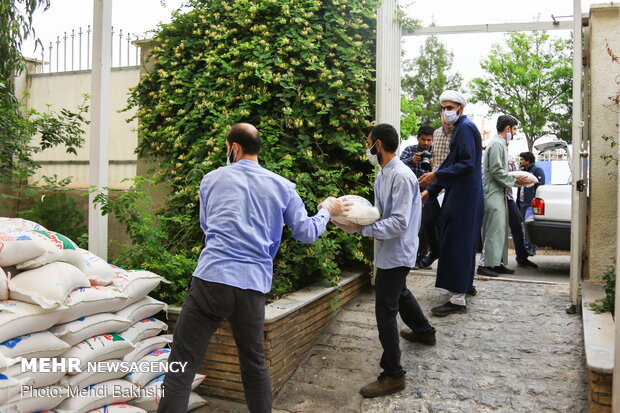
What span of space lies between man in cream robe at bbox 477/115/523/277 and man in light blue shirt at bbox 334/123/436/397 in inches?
108

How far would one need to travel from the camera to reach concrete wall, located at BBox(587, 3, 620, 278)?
19.1 ft

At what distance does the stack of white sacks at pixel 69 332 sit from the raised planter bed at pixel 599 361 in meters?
2.59

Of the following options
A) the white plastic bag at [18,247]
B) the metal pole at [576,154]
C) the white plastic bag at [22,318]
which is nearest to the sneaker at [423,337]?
the metal pole at [576,154]

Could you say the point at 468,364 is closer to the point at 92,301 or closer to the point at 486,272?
the point at 486,272

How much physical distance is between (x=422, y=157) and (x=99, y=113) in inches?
150

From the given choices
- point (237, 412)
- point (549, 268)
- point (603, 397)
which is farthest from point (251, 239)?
point (549, 268)

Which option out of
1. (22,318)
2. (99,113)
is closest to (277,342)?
(22,318)

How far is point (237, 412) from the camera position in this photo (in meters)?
4.00

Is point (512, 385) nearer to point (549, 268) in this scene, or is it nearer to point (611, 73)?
point (611, 73)

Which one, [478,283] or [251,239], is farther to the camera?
[478,283]

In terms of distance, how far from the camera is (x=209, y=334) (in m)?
3.24

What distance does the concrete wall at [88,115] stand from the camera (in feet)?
26.5

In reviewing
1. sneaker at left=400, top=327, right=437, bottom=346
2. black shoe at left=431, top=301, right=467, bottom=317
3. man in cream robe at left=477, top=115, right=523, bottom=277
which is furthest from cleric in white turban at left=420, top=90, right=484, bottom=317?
man in cream robe at left=477, top=115, right=523, bottom=277

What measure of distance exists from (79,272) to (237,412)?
146 cm
